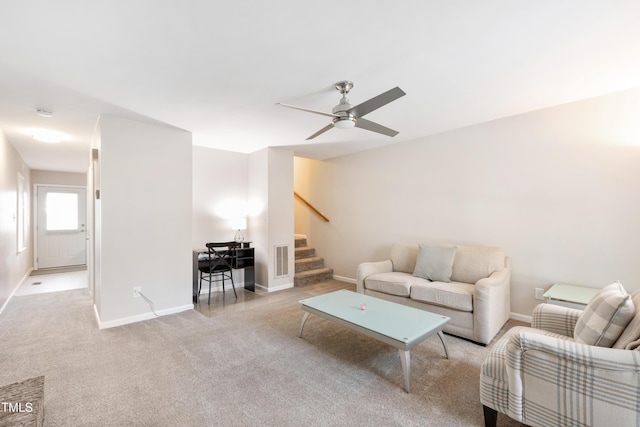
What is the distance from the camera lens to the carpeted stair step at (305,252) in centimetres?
561

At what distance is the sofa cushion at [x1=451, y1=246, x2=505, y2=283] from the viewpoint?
10.6 ft

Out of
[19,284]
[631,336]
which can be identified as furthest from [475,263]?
[19,284]

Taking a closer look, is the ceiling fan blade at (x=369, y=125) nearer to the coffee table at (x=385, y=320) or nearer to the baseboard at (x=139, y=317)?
the coffee table at (x=385, y=320)

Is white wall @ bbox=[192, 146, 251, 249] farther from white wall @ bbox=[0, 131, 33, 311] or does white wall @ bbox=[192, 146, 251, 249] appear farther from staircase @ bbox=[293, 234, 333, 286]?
white wall @ bbox=[0, 131, 33, 311]

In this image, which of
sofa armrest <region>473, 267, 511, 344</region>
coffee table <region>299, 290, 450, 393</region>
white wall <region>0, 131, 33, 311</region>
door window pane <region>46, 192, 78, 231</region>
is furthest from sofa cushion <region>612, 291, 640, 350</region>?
door window pane <region>46, 192, 78, 231</region>

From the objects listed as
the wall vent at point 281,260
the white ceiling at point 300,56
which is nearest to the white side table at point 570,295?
the white ceiling at point 300,56

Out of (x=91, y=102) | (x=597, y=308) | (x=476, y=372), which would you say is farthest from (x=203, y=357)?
(x=597, y=308)

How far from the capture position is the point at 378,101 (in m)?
2.11

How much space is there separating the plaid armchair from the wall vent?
3.55 m

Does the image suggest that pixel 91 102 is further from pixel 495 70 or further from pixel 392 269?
pixel 392 269

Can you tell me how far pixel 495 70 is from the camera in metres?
2.27

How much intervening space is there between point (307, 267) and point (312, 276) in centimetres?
29

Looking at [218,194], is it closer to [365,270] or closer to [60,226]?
[365,270]

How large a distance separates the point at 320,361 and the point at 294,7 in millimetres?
2558
